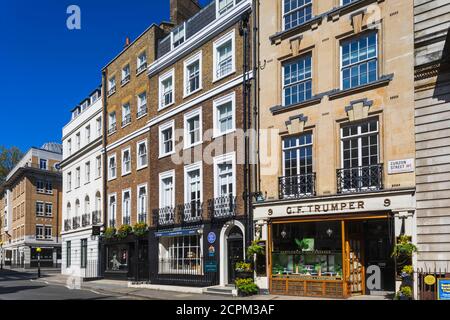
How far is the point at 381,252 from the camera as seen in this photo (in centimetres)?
1692

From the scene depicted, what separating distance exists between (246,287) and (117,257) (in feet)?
51.4

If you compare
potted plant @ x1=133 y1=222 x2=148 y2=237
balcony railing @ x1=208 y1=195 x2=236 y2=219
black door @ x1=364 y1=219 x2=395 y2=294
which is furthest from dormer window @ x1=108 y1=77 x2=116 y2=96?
black door @ x1=364 y1=219 x2=395 y2=294

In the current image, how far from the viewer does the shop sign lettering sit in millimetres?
16312

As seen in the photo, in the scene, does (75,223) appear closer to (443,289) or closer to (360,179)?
(360,179)

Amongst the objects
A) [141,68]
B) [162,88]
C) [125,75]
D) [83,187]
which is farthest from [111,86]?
[83,187]

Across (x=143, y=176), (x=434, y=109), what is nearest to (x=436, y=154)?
(x=434, y=109)

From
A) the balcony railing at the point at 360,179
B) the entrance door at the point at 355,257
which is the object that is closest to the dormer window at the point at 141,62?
the balcony railing at the point at 360,179

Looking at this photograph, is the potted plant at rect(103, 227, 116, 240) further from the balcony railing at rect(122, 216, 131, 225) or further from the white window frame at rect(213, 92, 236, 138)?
the white window frame at rect(213, 92, 236, 138)

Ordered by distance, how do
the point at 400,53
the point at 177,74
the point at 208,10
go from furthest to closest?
the point at 177,74
the point at 208,10
the point at 400,53

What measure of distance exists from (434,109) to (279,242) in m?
7.49

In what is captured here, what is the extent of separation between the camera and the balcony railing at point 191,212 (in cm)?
2367

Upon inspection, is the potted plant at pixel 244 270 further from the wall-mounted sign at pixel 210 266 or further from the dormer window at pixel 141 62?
the dormer window at pixel 141 62

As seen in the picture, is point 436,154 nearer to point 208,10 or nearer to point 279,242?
point 279,242

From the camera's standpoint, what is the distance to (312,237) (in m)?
18.4
